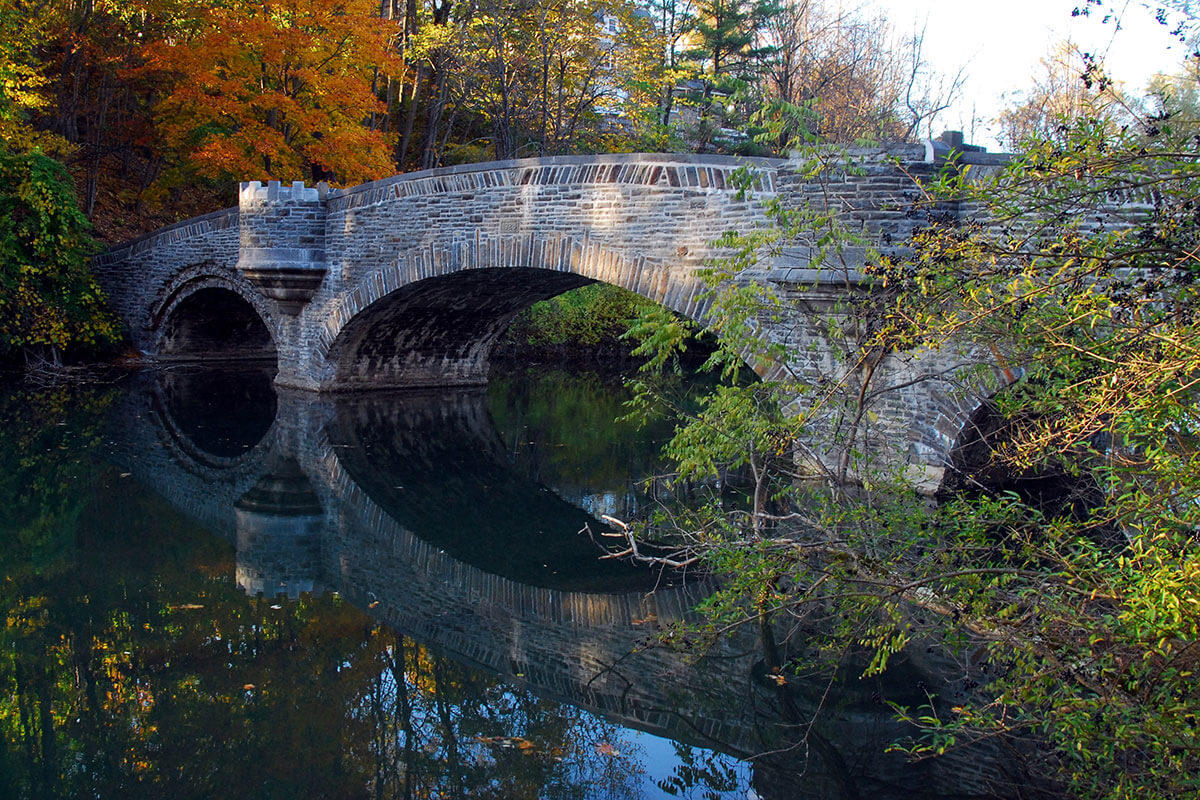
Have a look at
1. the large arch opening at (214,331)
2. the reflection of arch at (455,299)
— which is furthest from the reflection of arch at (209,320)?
the reflection of arch at (455,299)

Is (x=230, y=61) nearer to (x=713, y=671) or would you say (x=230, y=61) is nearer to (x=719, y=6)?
(x=719, y=6)

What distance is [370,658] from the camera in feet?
15.9

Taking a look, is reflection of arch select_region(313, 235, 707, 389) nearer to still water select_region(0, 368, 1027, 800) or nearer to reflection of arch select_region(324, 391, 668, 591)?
reflection of arch select_region(324, 391, 668, 591)

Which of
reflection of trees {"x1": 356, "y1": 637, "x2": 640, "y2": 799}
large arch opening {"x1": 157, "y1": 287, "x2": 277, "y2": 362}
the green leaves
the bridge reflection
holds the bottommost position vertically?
reflection of trees {"x1": 356, "y1": 637, "x2": 640, "y2": 799}

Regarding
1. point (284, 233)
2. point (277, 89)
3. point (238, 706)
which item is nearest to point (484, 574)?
point (238, 706)

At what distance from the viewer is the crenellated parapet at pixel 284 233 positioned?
40.4 feet

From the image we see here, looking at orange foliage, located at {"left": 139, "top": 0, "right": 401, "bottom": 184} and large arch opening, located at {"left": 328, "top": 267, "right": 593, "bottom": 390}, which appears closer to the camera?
large arch opening, located at {"left": 328, "top": 267, "right": 593, "bottom": 390}

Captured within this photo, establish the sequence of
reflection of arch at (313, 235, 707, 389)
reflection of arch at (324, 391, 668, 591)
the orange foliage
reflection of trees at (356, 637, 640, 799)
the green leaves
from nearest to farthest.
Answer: reflection of trees at (356, 637, 640, 799) → reflection of arch at (324, 391, 668, 591) → reflection of arch at (313, 235, 707, 389) → the green leaves → the orange foliage

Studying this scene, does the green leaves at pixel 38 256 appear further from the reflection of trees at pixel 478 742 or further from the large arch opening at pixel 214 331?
the reflection of trees at pixel 478 742

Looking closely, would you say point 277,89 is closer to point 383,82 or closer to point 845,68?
point 383,82

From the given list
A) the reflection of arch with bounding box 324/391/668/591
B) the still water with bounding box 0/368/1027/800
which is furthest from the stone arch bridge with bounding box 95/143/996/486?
the still water with bounding box 0/368/1027/800

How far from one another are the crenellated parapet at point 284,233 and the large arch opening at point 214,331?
9.85 feet

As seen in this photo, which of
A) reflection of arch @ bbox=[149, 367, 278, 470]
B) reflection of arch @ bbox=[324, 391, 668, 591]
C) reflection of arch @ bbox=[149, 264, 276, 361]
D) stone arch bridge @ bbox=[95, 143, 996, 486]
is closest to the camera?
reflection of arch @ bbox=[324, 391, 668, 591]

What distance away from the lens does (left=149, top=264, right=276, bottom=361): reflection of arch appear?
14.7 metres
